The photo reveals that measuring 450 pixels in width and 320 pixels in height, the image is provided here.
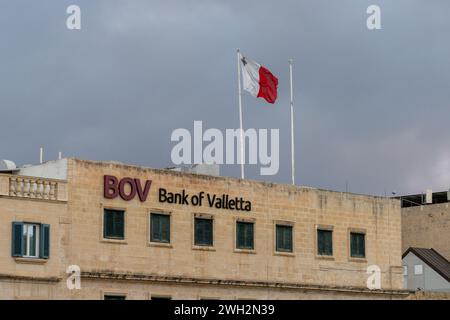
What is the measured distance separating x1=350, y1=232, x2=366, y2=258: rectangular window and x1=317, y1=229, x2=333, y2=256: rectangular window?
66.9 inches

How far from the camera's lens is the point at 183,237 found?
65.9 metres

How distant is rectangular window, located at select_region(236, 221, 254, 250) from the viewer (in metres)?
68.4

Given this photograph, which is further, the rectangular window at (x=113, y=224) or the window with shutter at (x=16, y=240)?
the rectangular window at (x=113, y=224)

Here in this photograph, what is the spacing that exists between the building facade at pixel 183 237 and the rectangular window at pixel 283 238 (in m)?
0.06

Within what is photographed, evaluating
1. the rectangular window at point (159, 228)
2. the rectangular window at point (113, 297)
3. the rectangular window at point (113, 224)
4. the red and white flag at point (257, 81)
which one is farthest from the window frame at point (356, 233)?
the rectangular window at point (113, 297)

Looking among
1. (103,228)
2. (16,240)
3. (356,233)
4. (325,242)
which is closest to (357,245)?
(356,233)

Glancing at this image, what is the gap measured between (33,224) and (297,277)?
1762 centimetres

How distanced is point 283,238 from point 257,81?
922 centimetres

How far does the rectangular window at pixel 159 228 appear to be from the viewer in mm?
64812

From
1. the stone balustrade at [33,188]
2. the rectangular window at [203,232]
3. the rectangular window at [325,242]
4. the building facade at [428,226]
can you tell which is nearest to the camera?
the stone balustrade at [33,188]

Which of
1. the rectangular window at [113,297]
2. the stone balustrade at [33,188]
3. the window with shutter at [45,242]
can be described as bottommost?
the rectangular window at [113,297]

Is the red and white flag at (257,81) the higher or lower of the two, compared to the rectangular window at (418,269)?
higher

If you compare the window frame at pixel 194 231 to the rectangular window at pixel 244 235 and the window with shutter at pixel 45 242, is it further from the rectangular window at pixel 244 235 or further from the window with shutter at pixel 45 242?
the window with shutter at pixel 45 242

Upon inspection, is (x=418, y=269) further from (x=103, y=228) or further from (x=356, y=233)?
(x=103, y=228)
